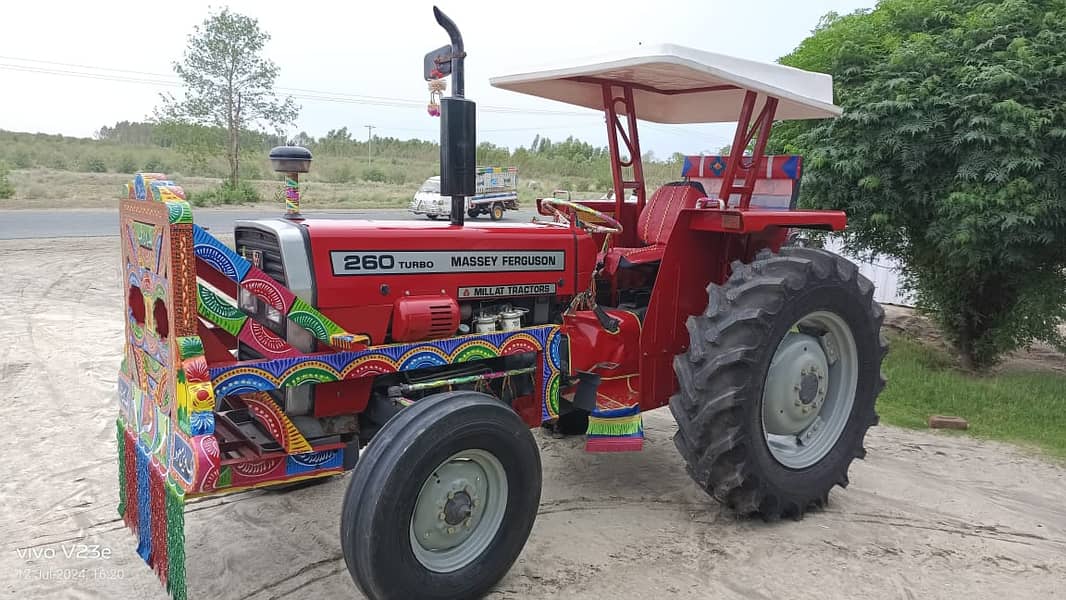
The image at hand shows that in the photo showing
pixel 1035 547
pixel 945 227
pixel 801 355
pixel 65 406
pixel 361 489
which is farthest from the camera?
pixel 945 227

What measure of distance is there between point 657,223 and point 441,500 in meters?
2.39

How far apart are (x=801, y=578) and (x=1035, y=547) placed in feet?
4.41

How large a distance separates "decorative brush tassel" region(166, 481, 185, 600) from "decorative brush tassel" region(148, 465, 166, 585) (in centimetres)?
8

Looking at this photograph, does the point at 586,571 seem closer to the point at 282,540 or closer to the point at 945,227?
the point at 282,540

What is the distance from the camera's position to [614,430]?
163 inches

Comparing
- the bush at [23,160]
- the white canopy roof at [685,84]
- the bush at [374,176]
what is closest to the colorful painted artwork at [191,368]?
the white canopy roof at [685,84]

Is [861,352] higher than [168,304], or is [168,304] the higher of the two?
[168,304]

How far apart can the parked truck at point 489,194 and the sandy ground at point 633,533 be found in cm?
2000

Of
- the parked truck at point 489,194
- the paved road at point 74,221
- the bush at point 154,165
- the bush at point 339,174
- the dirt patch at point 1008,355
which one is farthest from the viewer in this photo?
the bush at point 339,174

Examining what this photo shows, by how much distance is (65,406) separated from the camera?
5621mm

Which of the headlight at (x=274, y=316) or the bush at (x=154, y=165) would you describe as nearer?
the headlight at (x=274, y=316)

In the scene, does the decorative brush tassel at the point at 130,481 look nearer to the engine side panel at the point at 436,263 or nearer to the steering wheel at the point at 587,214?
the engine side panel at the point at 436,263

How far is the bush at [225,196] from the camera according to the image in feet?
86.8

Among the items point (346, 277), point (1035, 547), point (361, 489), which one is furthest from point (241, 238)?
point (1035, 547)
